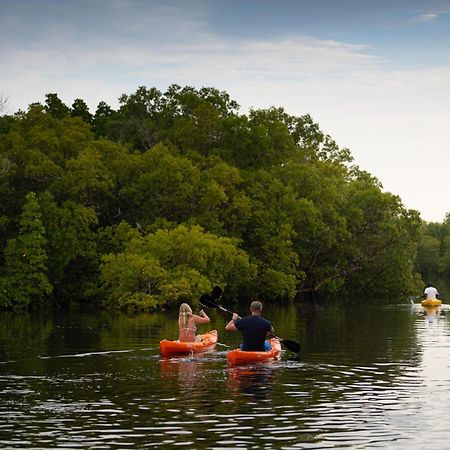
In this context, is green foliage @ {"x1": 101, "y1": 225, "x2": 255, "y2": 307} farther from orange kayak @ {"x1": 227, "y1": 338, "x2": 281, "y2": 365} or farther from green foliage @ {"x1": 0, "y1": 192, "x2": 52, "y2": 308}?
orange kayak @ {"x1": 227, "y1": 338, "x2": 281, "y2": 365}

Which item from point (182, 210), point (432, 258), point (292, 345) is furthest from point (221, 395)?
point (432, 258)

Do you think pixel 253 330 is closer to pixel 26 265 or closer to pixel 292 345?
pixel 292 345

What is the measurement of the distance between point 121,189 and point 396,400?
180ft

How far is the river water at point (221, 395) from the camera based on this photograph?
1867cm

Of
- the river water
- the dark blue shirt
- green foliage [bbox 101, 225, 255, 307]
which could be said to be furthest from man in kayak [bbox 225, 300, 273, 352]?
green foliage [bbox 101, 225, 255, 307]

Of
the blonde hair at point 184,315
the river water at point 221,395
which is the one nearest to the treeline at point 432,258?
the river water at point 221,395

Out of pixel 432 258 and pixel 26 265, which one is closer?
pixel 26 265

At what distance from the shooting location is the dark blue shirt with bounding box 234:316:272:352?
30.0 metres

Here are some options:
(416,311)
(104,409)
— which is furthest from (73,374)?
(416,311)

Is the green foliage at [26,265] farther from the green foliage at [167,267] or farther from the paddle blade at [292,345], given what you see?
the paddle blade at [292,345]

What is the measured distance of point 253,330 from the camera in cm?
3019

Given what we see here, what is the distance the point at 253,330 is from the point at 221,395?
636 cm

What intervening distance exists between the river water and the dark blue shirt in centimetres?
71

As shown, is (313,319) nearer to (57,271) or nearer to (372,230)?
(57,271)
